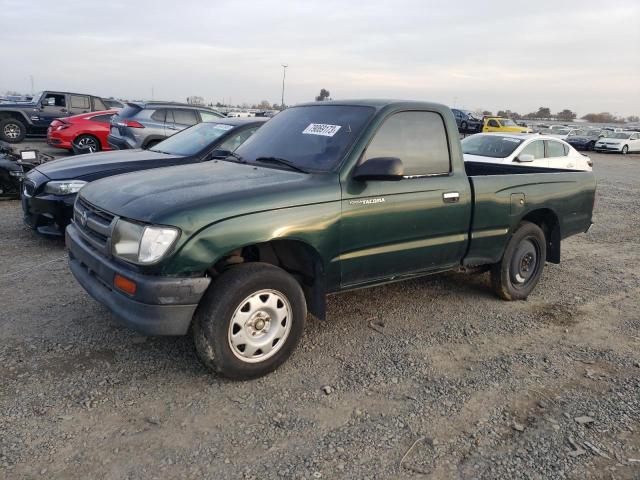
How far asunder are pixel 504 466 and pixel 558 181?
11.3 feet

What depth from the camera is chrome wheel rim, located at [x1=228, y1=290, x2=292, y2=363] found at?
10.8ft

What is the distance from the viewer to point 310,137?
410 centimetres

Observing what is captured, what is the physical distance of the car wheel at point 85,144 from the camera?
1389 cm

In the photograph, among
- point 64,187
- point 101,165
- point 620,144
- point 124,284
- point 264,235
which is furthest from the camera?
point 620,144

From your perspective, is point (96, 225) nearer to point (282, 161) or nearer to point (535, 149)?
point (282, 161)

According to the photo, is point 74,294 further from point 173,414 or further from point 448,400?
point 448,400

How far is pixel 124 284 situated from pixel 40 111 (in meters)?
17.6

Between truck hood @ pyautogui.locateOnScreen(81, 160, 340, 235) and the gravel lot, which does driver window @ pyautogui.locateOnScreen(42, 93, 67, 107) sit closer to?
the gravel lot

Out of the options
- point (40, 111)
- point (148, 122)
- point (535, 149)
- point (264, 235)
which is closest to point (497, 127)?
point (535, 149)

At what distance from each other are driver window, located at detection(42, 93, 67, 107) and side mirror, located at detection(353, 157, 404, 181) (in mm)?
17940

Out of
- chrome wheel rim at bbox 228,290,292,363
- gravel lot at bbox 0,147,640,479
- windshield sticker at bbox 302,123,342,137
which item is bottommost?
gravel lot at bbox 0,147,640,479

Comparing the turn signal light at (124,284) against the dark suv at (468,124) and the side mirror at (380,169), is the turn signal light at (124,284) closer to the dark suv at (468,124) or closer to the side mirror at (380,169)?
the side mirror at (380,169)

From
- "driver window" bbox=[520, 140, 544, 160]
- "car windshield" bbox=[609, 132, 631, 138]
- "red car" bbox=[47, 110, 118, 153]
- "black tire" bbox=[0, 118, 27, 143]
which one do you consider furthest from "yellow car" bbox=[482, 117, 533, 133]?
"black tire" bbox=[0, 118, 27, 143]

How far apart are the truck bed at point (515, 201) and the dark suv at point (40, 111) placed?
16.6 meters
